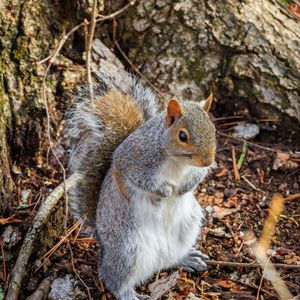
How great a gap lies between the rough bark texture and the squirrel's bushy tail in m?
0.60

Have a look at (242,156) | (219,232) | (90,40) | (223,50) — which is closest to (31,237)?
(219,232)

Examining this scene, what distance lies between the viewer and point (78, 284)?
246cm

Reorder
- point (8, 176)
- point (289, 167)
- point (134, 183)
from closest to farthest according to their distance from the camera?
point (134, 183) < point (8, 176) < point (289, 167)

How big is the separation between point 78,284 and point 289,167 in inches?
47.5

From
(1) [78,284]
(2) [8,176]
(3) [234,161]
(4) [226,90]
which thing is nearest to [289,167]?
(3) [234,161]

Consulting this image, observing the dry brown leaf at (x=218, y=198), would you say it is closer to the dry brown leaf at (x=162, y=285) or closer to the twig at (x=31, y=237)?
the dry brown leaf at (x=162, y=285)

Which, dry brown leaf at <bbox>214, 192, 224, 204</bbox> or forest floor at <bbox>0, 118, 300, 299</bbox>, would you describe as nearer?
forest floor at <bbox>0, 118, 300, 299</bbox>

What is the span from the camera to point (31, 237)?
2.47 m

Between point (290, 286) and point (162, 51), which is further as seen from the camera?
point (162, 51)

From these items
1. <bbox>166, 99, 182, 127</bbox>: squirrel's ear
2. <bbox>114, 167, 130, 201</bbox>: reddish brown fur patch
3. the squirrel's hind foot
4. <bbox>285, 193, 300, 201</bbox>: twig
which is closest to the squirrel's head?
<bbox>166, 99, 182, 127</bbox>: squirrel's ear

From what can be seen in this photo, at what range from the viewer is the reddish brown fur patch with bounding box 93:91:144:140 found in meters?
2.37

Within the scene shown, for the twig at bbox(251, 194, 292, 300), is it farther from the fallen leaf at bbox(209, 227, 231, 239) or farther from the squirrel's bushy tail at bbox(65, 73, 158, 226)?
the squirrel's bushy tail at bbox(65, 73, 158, 226)

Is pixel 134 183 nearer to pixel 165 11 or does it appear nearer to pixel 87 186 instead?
pixel 87 186

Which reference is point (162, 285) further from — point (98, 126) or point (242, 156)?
point (242, 156)
